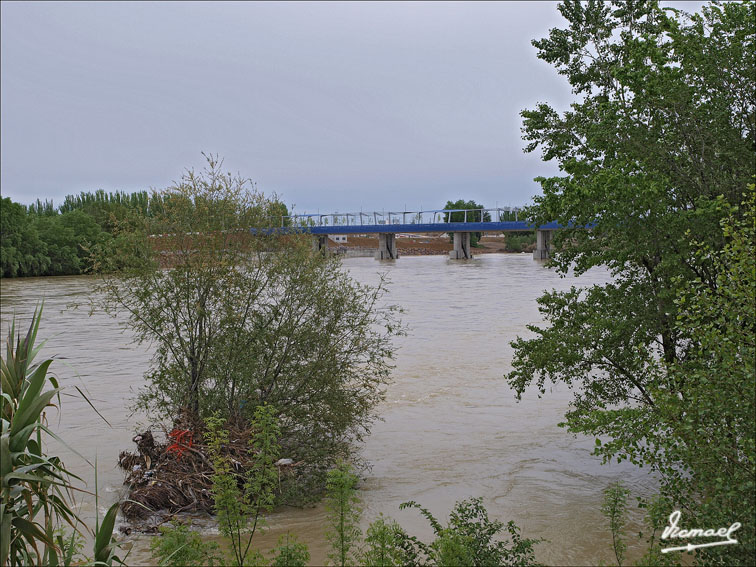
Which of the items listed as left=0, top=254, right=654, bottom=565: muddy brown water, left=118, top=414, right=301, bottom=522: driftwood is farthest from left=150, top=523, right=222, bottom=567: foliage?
left=118, top=414, right=301, bottom=522: driftwood

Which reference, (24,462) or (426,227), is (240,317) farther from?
(426,227)

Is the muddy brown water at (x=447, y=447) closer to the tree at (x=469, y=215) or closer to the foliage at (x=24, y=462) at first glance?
the foliage at (x=24, y=462)

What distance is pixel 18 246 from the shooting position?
3474 inches

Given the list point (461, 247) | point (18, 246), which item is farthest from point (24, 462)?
point (461, 247)

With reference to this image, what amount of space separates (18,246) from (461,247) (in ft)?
224

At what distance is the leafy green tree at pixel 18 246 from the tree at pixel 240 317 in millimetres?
80985

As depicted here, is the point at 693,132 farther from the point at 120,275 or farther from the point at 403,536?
the point at 120,275

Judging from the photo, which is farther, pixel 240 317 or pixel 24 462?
pixel 240 317

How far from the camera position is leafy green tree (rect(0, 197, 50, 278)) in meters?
86.2

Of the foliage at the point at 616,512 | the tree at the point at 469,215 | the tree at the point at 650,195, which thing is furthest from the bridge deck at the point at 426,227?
the foliage at the point at 616,512

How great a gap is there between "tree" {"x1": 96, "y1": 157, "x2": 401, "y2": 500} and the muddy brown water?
135cm

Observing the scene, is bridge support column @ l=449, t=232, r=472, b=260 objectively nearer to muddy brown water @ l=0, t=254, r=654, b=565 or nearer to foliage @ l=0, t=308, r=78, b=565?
muddy brown water @ l=0, t=254, r=654, b=565

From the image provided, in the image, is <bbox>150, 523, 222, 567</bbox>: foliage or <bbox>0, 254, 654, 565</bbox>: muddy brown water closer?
<bbox>150, 523, 222, 567</bbox>: foliage

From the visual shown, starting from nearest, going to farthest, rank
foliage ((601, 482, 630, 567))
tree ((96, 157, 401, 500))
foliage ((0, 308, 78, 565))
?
foliage ((0, 308, 78, 565)), foliage ((601, 482, 630, 567)), tree ((96, 157, 401, 500))
